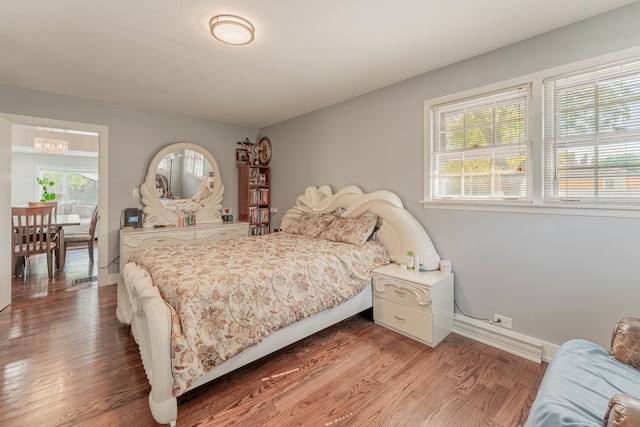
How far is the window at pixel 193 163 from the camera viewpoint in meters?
4.38

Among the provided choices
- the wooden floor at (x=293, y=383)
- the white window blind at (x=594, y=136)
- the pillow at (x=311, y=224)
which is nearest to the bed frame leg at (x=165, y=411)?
the wooden floor at (x=293, y=383)

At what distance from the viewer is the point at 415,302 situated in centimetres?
242

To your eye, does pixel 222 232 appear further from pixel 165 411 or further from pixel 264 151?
pixel 165 411

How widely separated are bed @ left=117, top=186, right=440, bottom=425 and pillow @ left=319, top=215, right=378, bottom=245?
0.04 feet

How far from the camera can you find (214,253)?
253cm

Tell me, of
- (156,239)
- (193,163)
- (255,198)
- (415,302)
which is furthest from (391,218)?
(193,163)

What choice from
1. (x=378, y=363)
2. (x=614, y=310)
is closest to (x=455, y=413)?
(x=378, y=363)

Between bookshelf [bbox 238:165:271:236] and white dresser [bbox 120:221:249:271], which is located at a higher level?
bookshelf [bbox 238:165:271:236]

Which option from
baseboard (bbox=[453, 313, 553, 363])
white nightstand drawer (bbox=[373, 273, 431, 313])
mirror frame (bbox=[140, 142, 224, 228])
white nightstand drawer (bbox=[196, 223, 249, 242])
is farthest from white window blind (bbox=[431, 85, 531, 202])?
mirror frame (bbox=[140, 142, 224, 228])

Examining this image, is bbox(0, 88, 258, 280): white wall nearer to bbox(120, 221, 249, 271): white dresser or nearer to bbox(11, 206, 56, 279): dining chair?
bbox(120, 221, 249, 271): white dresser

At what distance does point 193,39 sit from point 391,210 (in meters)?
2.32

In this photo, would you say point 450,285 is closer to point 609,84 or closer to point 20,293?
point 609,84

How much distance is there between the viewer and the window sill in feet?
6.08

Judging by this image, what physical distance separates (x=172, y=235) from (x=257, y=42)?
2.89 m
